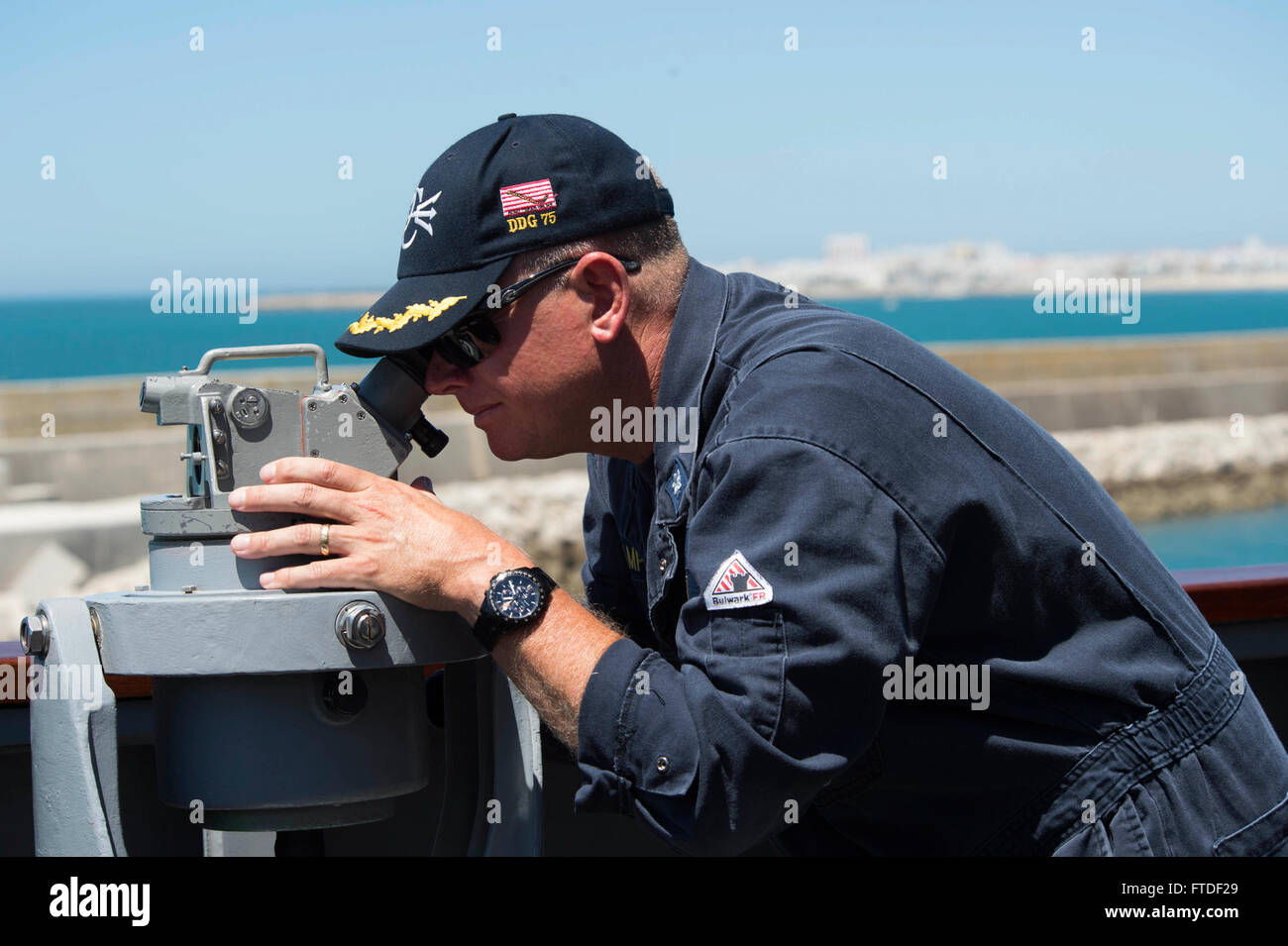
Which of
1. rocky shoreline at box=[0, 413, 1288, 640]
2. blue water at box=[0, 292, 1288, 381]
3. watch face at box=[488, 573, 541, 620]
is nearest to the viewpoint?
watch face at box=[488, 573, 541, 620]

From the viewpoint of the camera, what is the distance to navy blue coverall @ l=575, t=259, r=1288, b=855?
153 centimetres

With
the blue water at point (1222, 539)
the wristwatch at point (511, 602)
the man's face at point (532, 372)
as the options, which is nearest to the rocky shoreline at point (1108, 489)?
the blue water at point (1222, 539)

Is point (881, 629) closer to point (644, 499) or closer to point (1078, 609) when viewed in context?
point (1078, 609)

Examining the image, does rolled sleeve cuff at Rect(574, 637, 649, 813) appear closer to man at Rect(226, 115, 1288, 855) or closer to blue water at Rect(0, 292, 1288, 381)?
man at Rect(226, 115, 1288, 855)

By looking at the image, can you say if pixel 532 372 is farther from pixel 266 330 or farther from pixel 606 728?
pixel 266 330

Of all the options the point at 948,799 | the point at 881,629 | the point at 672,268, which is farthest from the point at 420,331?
the point at 948,799

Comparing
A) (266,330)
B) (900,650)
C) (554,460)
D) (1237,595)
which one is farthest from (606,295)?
(266,330)

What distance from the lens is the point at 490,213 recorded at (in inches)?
75.0

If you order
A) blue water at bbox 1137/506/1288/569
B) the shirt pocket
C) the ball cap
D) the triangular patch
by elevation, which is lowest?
blue water at bbox 1137/506/1288/569

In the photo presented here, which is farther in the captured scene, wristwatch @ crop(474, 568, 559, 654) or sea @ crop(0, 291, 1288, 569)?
sea @ crop(0, 291, 1288, 569)

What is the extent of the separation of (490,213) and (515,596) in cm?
57

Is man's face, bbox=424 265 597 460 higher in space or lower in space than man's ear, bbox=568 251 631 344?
lower

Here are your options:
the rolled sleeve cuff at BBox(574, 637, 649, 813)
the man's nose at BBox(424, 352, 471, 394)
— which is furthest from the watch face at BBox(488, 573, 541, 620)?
the man's nose at BBox(424, 352, 471, 394)
